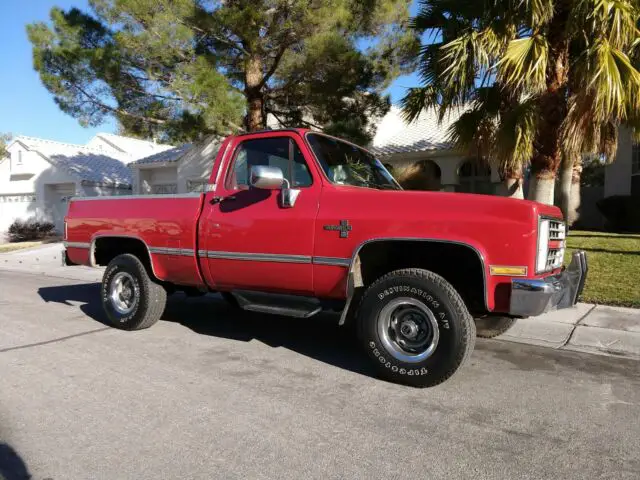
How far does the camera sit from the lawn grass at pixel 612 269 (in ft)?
24.8

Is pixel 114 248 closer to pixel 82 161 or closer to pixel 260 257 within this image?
pixel 260 257

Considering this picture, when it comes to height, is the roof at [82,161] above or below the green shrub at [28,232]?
above

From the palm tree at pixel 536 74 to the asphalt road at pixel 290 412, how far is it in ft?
14.0

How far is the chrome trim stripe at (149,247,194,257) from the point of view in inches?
215

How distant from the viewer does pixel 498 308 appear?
4035mm

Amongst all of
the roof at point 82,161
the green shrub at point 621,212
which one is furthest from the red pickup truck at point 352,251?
the roof at point 82,161

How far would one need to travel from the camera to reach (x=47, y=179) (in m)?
27.1

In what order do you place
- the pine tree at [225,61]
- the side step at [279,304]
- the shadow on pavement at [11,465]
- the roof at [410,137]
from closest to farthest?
the shadow on pavement at [11,465] → the side step at [279,304] → the pine tree at [225,61] → the roof at [410,137]

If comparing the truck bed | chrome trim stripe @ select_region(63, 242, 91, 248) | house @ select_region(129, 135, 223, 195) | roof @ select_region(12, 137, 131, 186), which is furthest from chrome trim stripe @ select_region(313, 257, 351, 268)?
roof @ select_region(12, 137, 131, 186)

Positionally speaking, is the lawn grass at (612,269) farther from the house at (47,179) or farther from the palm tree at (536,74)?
the house at (47,179)

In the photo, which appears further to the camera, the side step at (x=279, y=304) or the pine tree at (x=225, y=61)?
the pine tree at (x=225, y=61)

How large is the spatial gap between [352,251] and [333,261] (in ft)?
0.70

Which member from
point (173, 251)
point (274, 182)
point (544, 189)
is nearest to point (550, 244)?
point (274, 182)

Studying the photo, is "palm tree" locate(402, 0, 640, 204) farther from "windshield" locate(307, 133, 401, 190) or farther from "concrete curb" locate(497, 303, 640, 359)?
"windshield" locate(307, 133, 401, 190)
